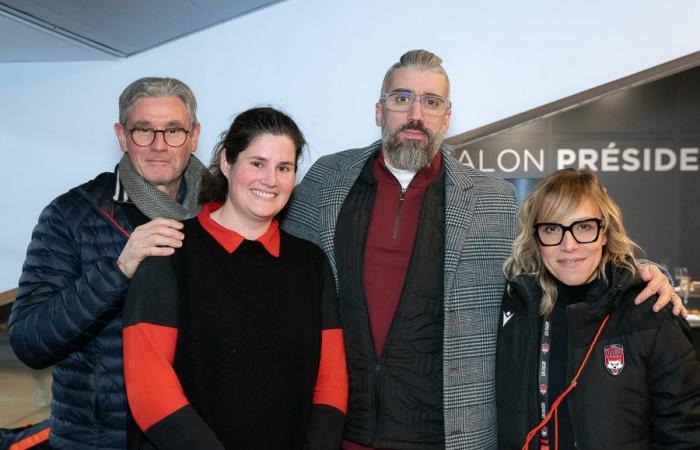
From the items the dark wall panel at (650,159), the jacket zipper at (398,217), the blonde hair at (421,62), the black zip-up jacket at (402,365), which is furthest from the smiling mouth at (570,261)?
the dark wall panel at (650,159)

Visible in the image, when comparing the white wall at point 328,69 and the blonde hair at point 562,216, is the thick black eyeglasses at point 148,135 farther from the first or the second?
the white wall at point 328,69

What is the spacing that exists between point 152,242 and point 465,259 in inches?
40.2

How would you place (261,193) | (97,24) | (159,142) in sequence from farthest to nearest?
(97,24) → (159,142) → (261,193)

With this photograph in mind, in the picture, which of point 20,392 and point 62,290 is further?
point 20,392

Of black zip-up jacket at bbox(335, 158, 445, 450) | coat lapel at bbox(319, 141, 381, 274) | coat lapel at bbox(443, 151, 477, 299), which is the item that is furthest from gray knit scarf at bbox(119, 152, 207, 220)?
coat lapel at bbox(443, 151, 477, 299)

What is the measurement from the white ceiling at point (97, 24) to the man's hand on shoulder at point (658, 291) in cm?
206

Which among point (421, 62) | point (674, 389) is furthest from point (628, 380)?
point (421, 62)

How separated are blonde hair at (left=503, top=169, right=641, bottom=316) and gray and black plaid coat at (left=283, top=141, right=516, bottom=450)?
189 mm

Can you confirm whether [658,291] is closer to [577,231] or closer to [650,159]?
[577,231]

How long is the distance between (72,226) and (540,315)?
135cm

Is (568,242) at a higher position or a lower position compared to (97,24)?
lower

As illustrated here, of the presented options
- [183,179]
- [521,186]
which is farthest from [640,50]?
[183,179]

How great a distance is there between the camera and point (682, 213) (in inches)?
202

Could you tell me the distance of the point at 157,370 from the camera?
1.66 m
